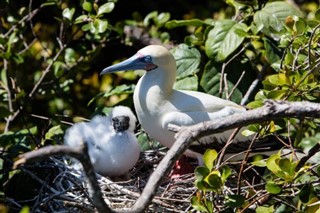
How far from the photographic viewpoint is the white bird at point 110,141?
423 cm

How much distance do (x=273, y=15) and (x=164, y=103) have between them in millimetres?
906

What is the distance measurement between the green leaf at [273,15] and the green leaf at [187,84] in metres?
0.44

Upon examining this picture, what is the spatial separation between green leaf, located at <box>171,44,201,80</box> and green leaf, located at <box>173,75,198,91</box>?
0.09ft

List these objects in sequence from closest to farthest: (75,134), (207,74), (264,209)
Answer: (264,209), (75,134), (207,74)

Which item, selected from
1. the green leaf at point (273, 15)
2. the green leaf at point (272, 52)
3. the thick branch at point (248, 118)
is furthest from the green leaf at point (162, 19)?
the thick branch at point (248, 118)

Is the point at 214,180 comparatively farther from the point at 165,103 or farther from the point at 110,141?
the point at 110,141

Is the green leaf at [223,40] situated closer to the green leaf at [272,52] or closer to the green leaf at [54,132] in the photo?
the green leaf at [272,52]

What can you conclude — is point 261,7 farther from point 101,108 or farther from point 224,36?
point 101,108

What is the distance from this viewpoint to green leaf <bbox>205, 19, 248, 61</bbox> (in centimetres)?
461

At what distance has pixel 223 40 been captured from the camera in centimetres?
464

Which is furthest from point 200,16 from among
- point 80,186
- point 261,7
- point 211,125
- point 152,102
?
point 211,125

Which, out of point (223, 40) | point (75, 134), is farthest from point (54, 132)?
point (223, 40)

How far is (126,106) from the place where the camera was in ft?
15.8

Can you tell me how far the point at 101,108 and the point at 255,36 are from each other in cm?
90
